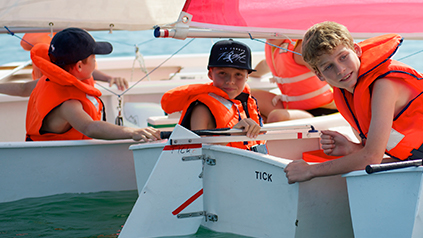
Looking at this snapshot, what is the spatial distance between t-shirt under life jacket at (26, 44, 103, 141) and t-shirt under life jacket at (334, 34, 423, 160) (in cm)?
157

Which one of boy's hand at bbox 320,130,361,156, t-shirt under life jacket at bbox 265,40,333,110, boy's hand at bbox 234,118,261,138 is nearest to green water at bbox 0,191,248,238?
boy's hand at bbox 234,118,261,138

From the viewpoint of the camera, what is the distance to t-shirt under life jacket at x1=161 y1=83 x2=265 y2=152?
2.36 meters

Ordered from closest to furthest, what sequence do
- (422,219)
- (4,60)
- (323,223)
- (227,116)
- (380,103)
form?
(422,219) < (380,103) < (323,223) < (227,116) < (4,60)

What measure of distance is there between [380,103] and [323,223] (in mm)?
506

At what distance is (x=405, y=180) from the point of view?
5.05 feet

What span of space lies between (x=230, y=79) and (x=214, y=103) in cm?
17

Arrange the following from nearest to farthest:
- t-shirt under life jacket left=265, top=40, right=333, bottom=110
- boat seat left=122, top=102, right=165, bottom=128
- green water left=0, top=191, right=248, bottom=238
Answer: green water left=0, top=191, right=248, bottom=238
t-shirt under life jacket left=265, top=40, right=333, bottom=110
boat seat left=122, top=102, right=165, bottom=128

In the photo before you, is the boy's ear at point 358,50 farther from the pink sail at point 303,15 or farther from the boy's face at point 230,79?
the pink sail at point 303,15

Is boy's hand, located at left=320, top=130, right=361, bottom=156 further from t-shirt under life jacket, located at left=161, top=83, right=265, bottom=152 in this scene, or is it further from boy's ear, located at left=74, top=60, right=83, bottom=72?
boy's ear, located at left=74, top=60, right=83, bottom=72

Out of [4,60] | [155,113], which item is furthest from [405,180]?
[4,60]

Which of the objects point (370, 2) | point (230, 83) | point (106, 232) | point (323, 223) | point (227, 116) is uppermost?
point (370, 2)

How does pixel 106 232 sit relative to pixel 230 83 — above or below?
below

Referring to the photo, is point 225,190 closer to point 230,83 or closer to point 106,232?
point 230,83

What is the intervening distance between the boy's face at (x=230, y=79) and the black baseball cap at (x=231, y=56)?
2.0 inches
